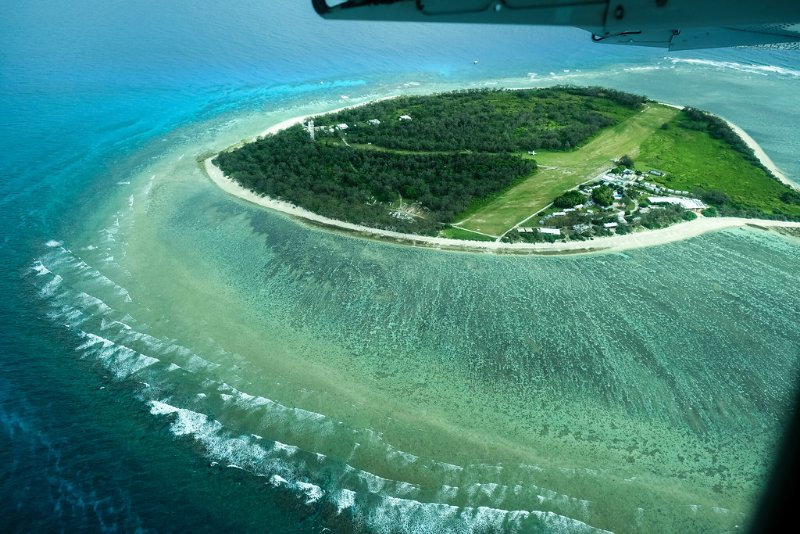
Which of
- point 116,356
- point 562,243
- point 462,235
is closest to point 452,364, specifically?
point 462,235

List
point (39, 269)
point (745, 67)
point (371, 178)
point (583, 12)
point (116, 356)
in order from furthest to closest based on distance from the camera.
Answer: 1. point (745, 67)
2. point (371, 178)
3. point (39, 269)
4. point (116, 356)
5. point (583, 12)

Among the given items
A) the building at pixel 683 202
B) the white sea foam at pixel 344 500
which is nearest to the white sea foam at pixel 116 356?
the white sea foam at pixel 344 500

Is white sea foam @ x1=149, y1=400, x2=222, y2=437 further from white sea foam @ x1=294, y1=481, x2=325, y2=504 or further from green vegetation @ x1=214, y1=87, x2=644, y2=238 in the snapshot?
green vegetation @ x1=214, y1=87, x2=644, y2=238

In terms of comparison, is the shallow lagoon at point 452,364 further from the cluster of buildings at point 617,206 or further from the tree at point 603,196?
the tree at point 603,196

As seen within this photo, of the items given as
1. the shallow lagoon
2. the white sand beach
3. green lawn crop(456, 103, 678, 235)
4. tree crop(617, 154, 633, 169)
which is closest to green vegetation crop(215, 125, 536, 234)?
the white sand beach

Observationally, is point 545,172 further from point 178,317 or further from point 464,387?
point 178,317

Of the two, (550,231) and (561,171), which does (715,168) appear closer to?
(561,171)

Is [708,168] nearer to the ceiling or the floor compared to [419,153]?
nearer to the floor
